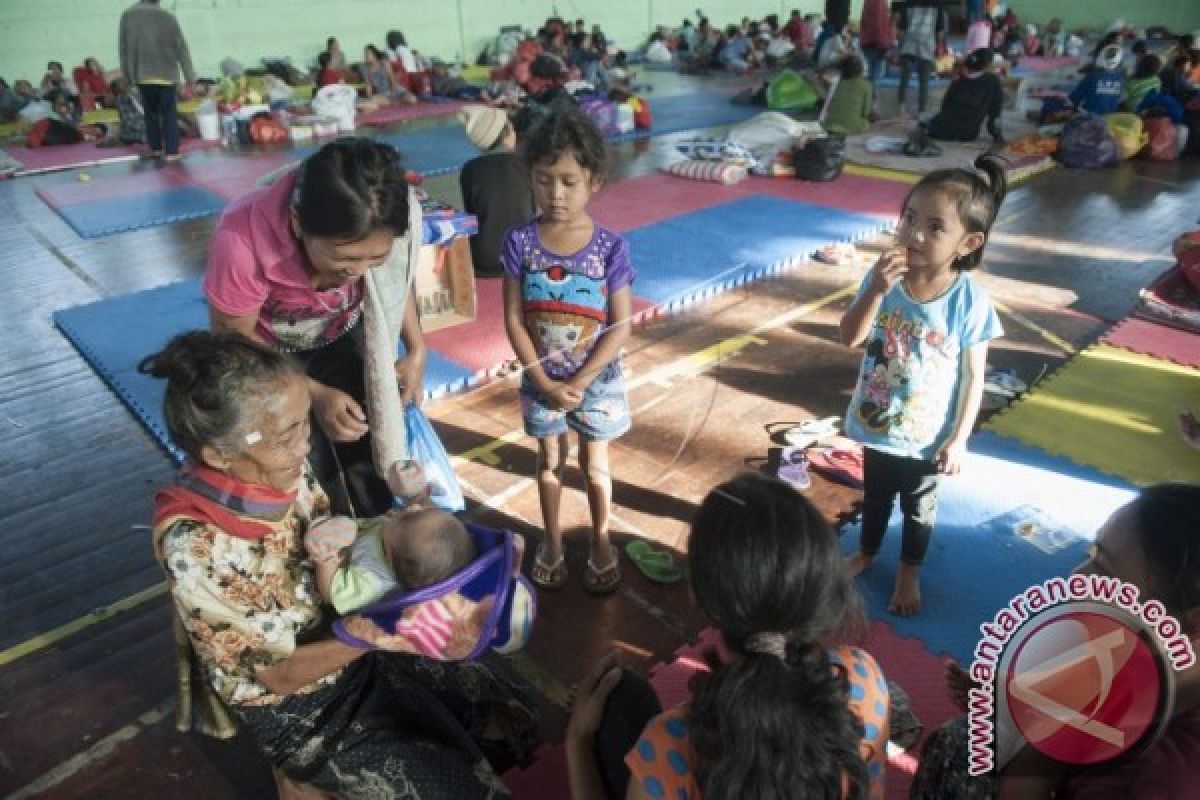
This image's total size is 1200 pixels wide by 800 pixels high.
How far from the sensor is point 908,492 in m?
2.93

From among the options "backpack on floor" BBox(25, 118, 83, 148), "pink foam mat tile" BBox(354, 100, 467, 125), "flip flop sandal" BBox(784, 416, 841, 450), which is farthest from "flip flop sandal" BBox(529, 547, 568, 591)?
"backpack on floor" BBox(25, 118, 83, 148)

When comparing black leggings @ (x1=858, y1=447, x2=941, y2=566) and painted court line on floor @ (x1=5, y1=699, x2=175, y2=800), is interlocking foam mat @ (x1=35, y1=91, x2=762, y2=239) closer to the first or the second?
painted court line on floor @ (x1=5, y1=699, x2=175, y2=800)

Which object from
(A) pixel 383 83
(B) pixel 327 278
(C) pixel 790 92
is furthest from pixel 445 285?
(A) pixel 383 83

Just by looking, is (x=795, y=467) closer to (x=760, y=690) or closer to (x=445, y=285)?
(x=760, y=690)

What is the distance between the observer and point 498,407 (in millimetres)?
4664

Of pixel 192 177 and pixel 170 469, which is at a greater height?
pixel 192 177

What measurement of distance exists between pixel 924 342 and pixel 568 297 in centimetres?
123

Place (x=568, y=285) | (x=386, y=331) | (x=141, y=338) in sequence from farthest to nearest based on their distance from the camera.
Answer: (x=141, y=338) → (x=568, y=285) → (x=386, y=331)

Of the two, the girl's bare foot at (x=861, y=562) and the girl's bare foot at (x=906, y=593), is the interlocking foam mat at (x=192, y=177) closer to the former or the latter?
the girl's bare foot at (x=861, y=562)

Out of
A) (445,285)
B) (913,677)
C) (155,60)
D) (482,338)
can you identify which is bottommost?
(913,677)

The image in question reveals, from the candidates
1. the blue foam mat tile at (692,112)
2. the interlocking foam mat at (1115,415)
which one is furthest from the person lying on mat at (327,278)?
the blue foam mat tile at (692,112)

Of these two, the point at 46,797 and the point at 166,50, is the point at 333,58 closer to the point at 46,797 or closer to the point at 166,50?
the point at 166,50

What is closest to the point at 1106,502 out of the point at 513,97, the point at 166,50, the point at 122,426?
the point at 122,426

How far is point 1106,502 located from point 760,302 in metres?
2.90
